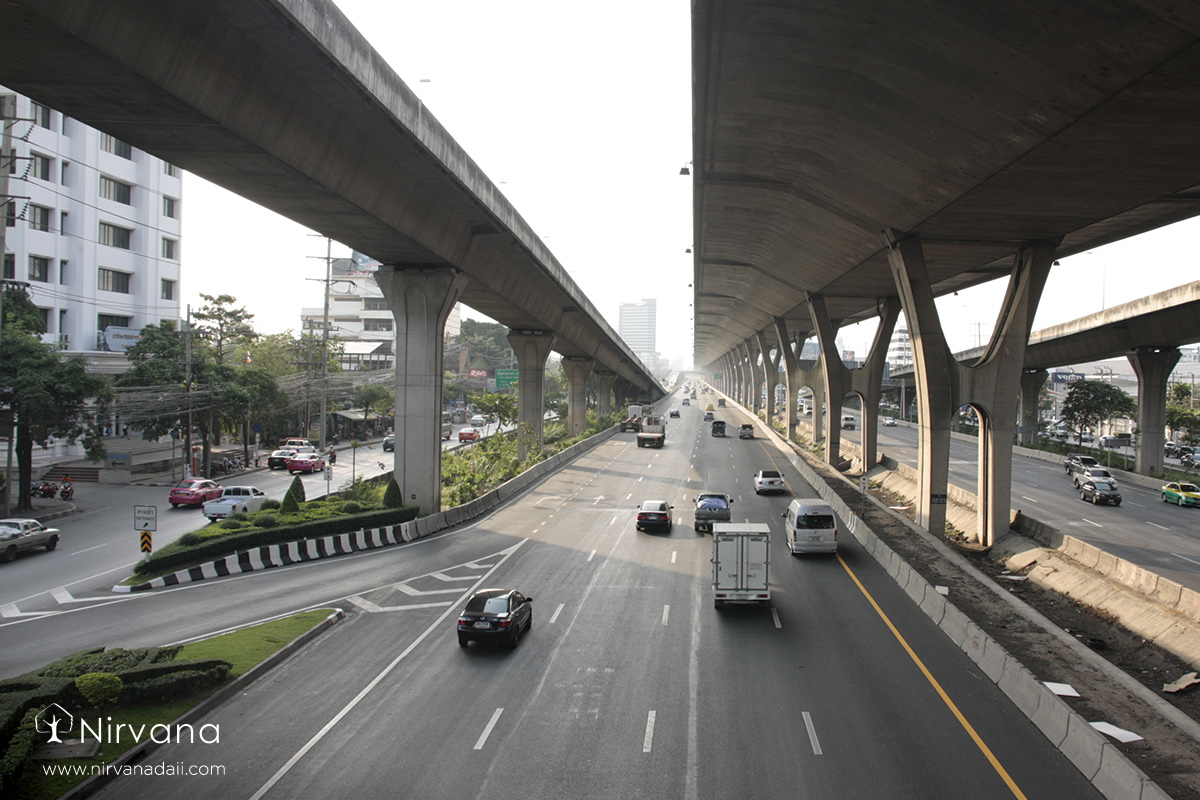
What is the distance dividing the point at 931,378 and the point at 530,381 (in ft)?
111

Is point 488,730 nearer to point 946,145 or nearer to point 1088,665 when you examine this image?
point 1088,665

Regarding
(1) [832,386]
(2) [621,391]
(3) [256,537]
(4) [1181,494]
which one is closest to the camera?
(3) [256,537]

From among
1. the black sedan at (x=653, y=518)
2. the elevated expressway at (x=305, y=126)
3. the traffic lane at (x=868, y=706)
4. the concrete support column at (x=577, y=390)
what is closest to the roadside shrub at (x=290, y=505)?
the elevated expressway at (x=305, y=126)

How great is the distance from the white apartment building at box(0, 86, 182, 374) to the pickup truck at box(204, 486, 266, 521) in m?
27.9

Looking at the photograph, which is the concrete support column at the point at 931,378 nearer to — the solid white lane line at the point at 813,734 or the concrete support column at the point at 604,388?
the solid white lane line at the point at 813,734

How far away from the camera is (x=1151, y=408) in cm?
5625

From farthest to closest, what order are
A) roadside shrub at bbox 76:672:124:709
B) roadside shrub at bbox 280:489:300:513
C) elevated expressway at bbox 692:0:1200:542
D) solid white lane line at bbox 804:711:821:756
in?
roadside shrub at bbox 280:489:300:513
elevated expressway at bbox 692:0:1200:542
roadside shrub at bbox 76:672:124:709
solid white lane line at bbox 804:711:821:756

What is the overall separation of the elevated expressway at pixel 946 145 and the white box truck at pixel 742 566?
37.0 ft

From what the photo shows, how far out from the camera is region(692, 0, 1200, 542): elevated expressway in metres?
13.8

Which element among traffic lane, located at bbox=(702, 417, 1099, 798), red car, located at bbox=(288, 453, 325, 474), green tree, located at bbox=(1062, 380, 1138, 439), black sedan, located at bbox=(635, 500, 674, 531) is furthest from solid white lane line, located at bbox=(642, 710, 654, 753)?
green tree, located at bbox=(1062, 380, 1138, 439)

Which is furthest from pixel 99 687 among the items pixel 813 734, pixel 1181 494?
pixel 1181 494

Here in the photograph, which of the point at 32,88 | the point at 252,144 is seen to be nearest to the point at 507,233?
the point at 252,144

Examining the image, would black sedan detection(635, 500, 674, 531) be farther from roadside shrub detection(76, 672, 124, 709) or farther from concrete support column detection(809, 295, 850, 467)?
concrete support column detection(809, 295, 850, 467)

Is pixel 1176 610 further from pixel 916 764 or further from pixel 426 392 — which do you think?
pixel 426 392
